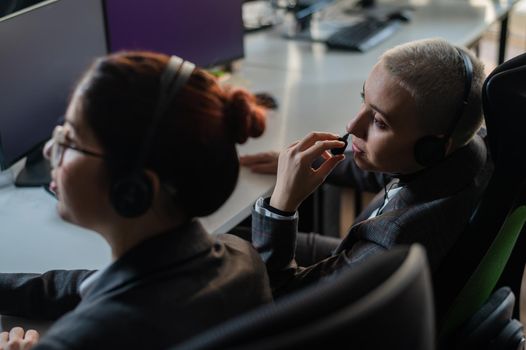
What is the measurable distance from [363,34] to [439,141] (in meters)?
1.45

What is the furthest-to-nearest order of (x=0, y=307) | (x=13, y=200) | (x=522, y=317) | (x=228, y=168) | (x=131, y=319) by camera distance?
(x=522, y=317) < (x=13, y=200) < (x=0, y=307) < (x=228, y=168) < (x=131, y=319)

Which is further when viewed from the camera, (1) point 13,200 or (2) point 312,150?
(1) point 13,200

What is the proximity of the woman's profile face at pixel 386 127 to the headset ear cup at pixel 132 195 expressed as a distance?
1.88 ft

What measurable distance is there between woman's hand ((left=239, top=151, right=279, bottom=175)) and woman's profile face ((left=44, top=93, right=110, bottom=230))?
805 mm

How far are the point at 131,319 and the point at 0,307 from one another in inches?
19.1

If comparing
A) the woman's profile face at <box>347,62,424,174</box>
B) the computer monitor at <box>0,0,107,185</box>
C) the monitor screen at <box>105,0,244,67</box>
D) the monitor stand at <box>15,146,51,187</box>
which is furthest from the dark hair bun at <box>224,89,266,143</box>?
the monitor screen at <box>105,0,244,67</box>

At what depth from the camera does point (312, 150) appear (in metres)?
1.42

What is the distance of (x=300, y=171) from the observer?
4.63ft

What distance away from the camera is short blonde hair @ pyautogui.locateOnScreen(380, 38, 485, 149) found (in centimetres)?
132

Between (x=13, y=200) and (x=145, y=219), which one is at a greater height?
(x=145, y=219)

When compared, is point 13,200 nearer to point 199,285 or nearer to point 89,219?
point 89,219

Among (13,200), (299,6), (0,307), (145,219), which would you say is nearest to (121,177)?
(145,219)

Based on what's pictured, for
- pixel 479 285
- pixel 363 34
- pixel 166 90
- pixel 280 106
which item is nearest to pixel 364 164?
pixel 479 285

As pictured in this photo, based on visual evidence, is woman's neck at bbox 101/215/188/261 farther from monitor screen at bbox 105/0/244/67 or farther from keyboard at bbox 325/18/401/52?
keyboard at bbox 325/18/401/52
